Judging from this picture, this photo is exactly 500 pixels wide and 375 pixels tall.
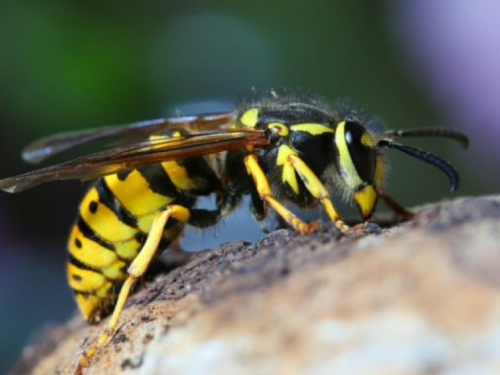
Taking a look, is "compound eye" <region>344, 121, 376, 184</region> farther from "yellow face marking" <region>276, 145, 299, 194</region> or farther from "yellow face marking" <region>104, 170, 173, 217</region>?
"yellow face marking" <region>104, 170, 173, 217</region>

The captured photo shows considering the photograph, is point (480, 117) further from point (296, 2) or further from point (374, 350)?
point (374, 350)

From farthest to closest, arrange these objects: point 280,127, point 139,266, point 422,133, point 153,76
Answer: point 153,76, point 422,133, point 280,127, point 139,266

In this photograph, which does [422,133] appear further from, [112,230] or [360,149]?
[112,230]

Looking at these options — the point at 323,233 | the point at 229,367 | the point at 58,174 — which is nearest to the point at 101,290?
the point at 58,174

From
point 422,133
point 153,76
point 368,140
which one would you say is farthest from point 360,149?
point 153,76

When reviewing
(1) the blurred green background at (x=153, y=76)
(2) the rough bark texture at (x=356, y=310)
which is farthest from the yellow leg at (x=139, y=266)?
Answer: (1) the blurred green background at (x=153, y=76)

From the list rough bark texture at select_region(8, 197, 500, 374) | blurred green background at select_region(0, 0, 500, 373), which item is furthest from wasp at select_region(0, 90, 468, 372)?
blurred green background at select_region(0, 0, 500, 373)
